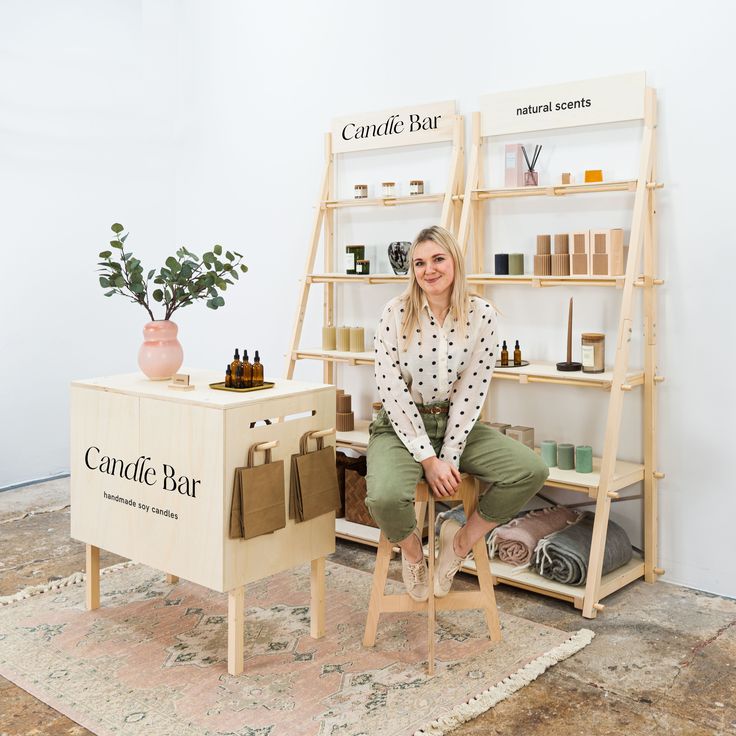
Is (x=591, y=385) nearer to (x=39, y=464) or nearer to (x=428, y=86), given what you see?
(x=428, y=86)

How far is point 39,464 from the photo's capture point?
16.2 feet

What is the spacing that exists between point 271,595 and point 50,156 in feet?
9.77

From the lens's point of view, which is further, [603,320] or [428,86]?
[428,86]

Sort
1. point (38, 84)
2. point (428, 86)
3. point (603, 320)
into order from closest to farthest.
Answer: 1. point (603, 320)
2. point (428, 86)
3. point (38, 84)

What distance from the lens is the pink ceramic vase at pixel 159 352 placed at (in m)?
2.91

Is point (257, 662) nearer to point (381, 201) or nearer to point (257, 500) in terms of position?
point (257, 500)

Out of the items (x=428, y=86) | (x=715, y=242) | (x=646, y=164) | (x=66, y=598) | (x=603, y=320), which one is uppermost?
(x=428, y=86)

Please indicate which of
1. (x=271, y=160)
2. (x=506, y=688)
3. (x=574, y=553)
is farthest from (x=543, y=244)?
(x=271, y=160)

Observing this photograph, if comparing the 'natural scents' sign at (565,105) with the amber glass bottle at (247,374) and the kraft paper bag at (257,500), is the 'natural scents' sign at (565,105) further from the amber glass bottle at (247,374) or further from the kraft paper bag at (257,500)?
the kraft paper bag at (257,500)

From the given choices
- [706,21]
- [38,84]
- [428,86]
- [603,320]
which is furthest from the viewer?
[38,84]

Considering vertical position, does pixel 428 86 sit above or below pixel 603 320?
above

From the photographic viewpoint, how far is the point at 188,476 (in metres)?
2.59

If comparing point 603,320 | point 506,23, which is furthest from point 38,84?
point 603,320

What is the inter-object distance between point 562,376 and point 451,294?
25.2 inches
